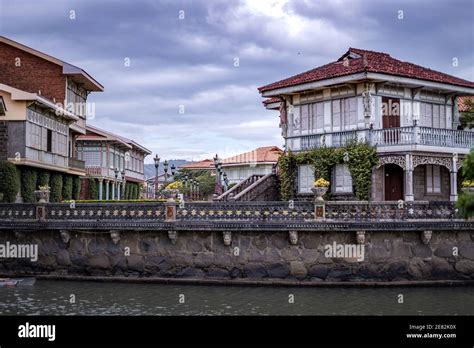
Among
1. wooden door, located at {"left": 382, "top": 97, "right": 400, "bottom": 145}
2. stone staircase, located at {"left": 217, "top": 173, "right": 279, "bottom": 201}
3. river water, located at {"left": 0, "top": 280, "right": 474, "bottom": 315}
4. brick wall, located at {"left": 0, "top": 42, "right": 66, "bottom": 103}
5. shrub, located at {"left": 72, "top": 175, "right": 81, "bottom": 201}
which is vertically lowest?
river water, located at {"left": 0, "top": 280, "right": 474, "bottom": 315}

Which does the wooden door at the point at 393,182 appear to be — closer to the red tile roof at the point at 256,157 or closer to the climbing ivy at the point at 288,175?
the climbing ivy at the point at 288,175

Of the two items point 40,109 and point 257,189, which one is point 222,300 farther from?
point 40,109

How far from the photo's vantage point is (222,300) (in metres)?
21.7

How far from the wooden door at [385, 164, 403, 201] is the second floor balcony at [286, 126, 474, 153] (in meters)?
1.75

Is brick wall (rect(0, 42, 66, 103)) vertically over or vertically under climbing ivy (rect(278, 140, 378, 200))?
over

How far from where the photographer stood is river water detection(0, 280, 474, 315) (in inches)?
786

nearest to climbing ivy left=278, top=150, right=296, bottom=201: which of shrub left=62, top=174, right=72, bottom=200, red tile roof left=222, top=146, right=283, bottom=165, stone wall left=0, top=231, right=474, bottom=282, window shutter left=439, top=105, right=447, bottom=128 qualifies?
window shutter left=439, top=105, right=447, bottom=128

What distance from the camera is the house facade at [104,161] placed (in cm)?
5925

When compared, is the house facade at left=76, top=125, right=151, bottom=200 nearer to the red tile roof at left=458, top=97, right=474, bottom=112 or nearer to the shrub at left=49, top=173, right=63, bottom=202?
the shrub at left=49, top=173, right=63, bottom=202

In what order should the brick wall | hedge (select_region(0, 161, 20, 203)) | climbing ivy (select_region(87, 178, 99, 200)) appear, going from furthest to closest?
climbing ivy (select_region(87, 178, 99, 200)), the brick wall, hedge (select_region(0, 161, 20, 203))

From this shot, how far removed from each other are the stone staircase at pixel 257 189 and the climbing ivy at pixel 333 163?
492 millimetres

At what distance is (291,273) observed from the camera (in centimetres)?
2422

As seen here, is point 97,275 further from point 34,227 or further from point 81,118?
point 81,118

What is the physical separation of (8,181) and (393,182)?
20793 mm
